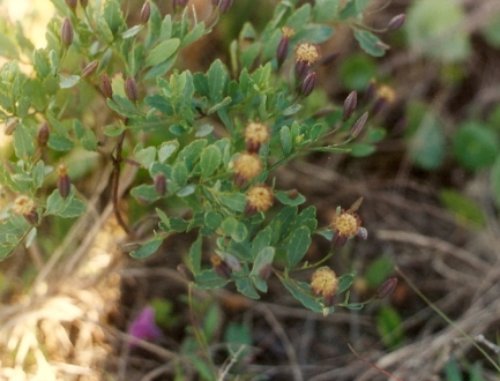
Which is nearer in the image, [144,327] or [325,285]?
[325,285]

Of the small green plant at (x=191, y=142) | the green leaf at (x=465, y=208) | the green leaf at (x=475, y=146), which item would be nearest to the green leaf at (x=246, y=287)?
the small green plant at (x=191, y=142)

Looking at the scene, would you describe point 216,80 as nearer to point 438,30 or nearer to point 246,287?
point 246,287

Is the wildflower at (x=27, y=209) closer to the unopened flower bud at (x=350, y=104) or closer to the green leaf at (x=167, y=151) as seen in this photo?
the green leaf at (x=167, y=151)

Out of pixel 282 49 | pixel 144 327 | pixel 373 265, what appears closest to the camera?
pixel 282 49

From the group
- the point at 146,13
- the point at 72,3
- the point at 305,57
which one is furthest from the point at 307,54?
the point at 72,3

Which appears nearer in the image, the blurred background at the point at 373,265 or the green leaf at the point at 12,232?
the green leaf at the point at 12,232

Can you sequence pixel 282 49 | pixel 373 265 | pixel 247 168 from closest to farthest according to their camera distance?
pixel 247 168
pixel 282 49
pixel 373 265
